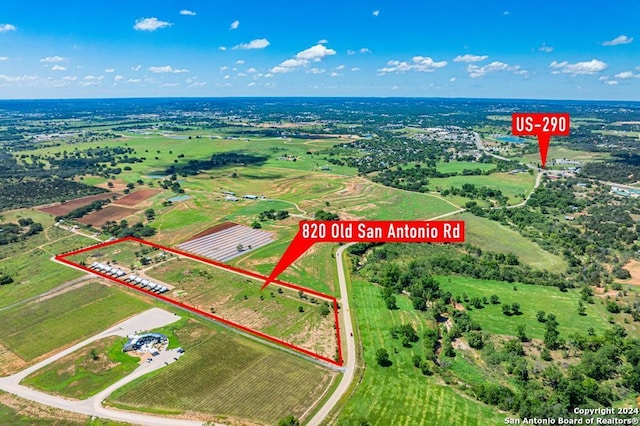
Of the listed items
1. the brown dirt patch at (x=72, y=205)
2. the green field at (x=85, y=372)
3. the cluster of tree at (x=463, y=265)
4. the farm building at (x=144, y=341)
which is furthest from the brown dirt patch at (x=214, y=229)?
the brown dirt patch at (x=72, y=205)

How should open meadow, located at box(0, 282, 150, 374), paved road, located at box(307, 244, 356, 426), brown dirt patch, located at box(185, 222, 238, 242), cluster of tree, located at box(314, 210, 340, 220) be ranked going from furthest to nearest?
cluster of tree, located at box(314, 210, 340, 220) < brown dirt patch, located at box(185, 222, 238, 242) < open meadow, located at box(0, 282, 150, 374) < paved road, located at box(307, 244, 356, 426)

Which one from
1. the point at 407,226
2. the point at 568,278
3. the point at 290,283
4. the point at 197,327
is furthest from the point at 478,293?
the point at 197,327

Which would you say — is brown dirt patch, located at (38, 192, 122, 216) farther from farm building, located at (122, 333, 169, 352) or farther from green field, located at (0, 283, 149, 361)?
farm building, located at (122, 333, 169, 352)

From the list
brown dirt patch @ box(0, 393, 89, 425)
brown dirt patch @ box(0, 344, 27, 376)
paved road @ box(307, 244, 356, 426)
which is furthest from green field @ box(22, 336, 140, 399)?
paved road @ box(307, 244, 356, 426)

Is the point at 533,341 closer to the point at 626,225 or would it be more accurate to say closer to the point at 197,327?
the point at 197,327

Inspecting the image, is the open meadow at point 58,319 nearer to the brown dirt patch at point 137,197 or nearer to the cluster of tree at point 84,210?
the cluster of tree at point 84,210

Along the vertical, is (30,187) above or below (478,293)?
above
